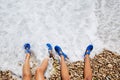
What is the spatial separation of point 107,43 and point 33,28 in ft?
10.7

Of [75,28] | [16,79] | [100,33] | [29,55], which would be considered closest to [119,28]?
[100,33]

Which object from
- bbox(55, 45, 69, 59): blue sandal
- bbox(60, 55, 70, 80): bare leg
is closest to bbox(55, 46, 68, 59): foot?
bbox(55, 45, 69, 59): blue sandal

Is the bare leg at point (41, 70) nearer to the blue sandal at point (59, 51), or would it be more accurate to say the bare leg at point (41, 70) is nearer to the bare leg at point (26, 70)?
the bare leg at point (26, 70)

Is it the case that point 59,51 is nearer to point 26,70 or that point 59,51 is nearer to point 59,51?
point 59,51

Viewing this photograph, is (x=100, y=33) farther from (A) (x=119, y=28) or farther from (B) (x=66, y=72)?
(B) (x=66, y=72)

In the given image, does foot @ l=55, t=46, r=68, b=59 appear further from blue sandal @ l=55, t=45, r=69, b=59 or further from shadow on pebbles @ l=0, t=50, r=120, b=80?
shadow on pebbles @ l=0, t=50, r=120, b=80

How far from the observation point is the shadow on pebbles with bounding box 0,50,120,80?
8789mm

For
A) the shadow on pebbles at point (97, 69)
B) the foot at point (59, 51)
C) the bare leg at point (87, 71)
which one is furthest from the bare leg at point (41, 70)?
the bare leg at point (87, 71)

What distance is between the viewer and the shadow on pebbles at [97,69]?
8789 millimetres

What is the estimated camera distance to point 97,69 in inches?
354

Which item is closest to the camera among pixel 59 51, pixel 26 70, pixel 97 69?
pixel 26 70

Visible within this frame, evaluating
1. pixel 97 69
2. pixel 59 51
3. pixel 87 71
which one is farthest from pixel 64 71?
pixel 97 69

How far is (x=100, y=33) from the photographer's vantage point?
10367 mm

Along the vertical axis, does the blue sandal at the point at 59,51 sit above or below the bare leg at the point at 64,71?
above
